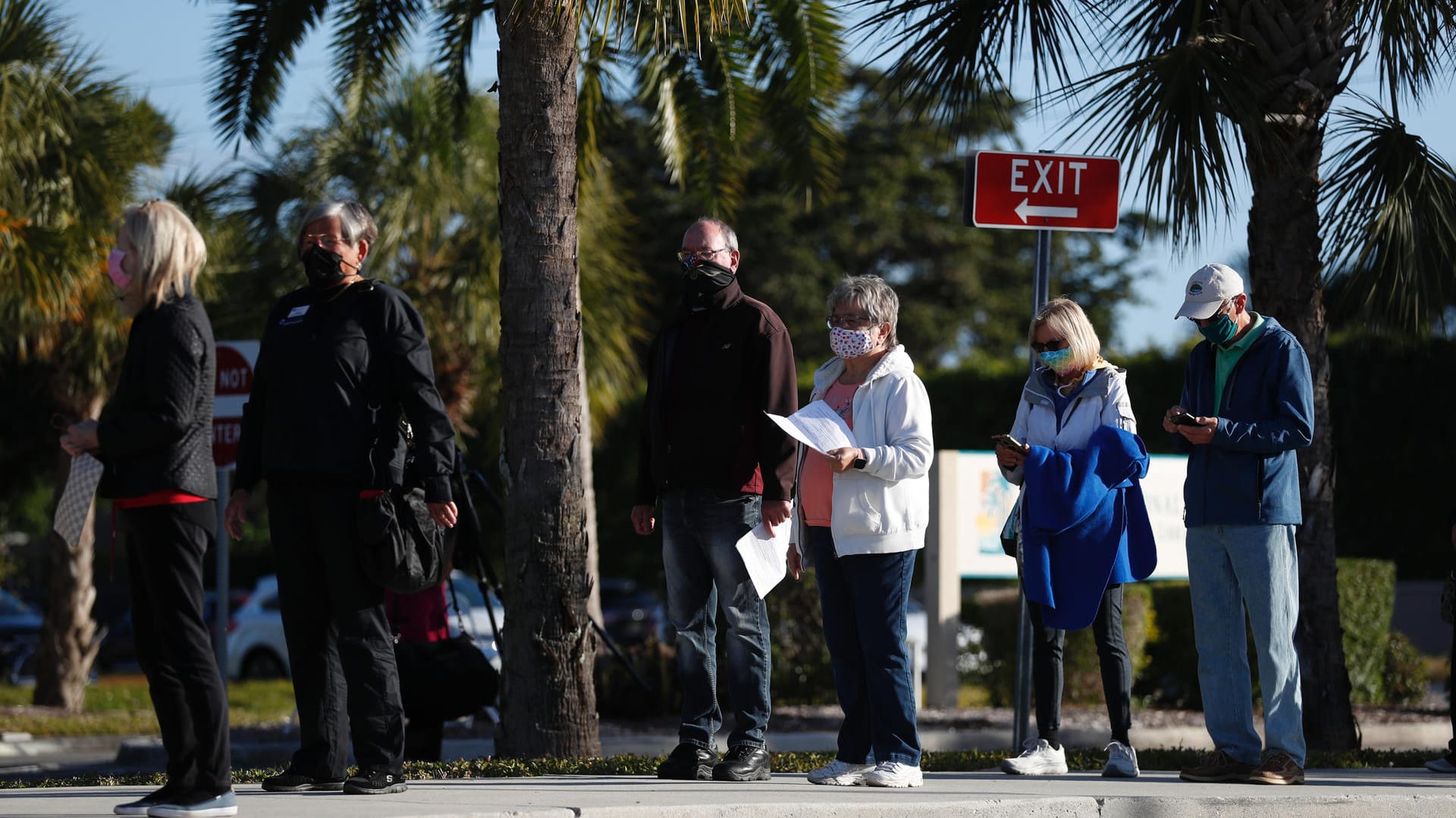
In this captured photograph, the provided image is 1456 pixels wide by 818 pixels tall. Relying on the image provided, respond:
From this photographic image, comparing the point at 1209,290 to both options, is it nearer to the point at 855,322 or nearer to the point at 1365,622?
the point at 855,322

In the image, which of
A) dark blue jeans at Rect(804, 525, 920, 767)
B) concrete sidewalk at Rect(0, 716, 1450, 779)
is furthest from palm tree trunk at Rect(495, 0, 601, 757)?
dark blue jeans at Rect(804, 525, 920, 767)

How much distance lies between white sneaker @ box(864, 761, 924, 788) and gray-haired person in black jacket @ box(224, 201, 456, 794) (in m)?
1.59

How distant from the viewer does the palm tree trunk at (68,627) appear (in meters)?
14.2

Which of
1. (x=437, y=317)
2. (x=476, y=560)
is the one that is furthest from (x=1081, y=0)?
(x=437, y=317)

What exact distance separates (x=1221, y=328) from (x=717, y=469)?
191 cm

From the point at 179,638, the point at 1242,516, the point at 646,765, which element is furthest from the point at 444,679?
the point at 1242,516

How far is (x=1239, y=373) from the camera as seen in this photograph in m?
6.04

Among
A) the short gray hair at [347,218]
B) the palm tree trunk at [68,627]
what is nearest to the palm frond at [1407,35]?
the short gray hair at [347,218]

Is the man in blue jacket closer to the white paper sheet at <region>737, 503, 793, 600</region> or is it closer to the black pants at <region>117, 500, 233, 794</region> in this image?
the white paper sheet at <region>737, 503, 793, 600</region>

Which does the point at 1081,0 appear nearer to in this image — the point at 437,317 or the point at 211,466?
the point at 211,466

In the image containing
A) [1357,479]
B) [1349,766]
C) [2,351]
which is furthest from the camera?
[1357,479]

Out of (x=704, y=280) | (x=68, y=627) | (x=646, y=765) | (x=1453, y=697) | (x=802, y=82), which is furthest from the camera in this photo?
(x=68, y=627)

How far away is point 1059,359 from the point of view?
20.0ft

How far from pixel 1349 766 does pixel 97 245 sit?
9.64m
